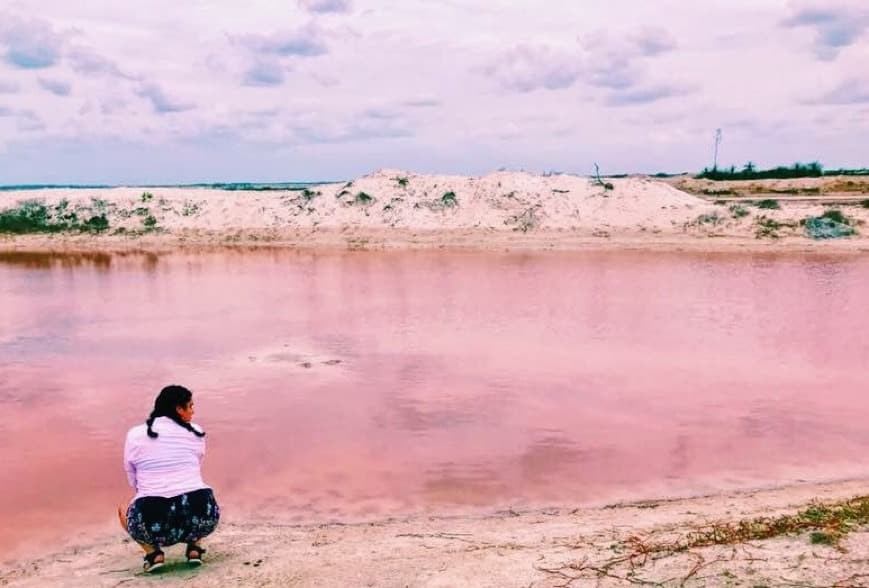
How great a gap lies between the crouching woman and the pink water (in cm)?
198

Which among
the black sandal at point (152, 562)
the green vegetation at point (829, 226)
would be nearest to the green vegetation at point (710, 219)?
the green vegetation at point (829, 226)

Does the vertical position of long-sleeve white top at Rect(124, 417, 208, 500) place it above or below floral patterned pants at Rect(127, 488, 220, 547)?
above

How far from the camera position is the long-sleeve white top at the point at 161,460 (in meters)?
6.30

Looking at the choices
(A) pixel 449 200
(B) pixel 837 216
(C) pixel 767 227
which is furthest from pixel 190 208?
(B) pixel 837 216

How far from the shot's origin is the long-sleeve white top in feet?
20.7

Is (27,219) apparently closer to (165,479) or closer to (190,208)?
(190,208)

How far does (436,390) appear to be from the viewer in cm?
1324

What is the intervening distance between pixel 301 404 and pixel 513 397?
337cm

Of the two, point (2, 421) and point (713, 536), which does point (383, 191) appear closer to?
point (2, 421)

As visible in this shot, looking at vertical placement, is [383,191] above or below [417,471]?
above

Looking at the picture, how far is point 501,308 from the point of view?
21.4 m

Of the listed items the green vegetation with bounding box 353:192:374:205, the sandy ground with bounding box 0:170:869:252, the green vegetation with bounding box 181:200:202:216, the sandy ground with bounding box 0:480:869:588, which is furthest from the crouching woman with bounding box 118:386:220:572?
the green vegetation with bounding box 181:200:202:216

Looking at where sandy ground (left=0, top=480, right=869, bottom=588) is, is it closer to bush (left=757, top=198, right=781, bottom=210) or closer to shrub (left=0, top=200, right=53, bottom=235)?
bush (left=757, top=198, right=781, bottom=210)

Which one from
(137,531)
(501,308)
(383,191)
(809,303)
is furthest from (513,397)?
(383,191)
